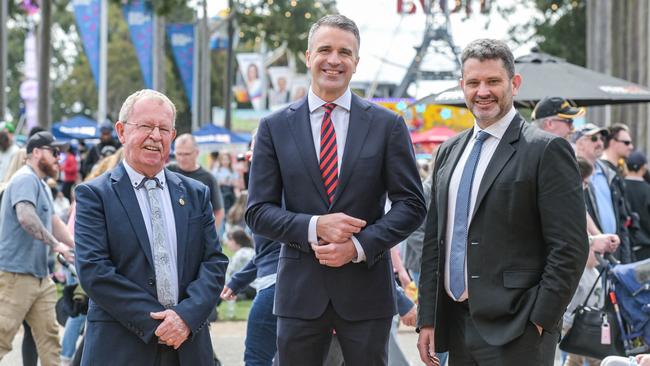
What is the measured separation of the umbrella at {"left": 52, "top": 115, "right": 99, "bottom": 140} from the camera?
88.3 ft

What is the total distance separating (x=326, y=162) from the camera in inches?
211

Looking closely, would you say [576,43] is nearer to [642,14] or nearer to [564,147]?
[642,14]

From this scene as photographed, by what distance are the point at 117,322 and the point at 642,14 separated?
92.7 feet

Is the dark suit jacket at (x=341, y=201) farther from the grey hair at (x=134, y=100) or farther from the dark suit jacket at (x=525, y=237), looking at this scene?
the grey hair at (x=134, y=100)

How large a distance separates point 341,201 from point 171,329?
97cm

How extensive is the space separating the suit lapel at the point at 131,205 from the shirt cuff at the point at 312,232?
0.80 meters

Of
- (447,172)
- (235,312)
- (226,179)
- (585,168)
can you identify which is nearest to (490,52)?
(447,172)

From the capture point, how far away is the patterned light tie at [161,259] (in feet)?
18.0

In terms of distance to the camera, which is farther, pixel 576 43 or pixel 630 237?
pixel 576 43

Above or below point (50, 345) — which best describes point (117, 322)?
above

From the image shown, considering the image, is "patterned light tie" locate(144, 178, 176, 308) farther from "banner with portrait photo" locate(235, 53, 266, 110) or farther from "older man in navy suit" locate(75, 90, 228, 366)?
"banner with portrait photo" locate(235, 53, 266, 110)

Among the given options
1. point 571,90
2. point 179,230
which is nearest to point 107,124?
point 571,90

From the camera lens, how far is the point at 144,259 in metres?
5.45

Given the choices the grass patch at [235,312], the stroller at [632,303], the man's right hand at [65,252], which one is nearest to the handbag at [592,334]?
the stroller at [632,303]
